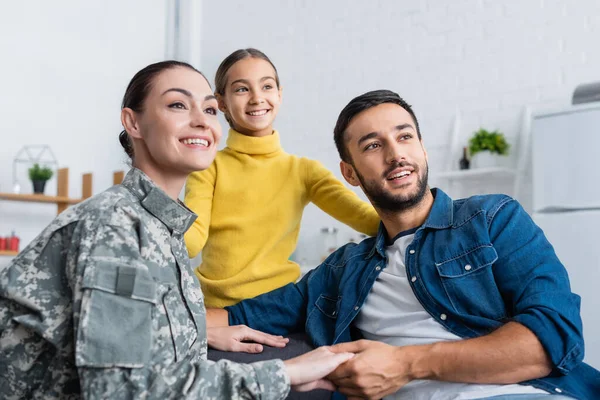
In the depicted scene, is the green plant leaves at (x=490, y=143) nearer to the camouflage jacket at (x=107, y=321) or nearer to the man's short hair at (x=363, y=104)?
the man's short hair at (x=363, y=104)

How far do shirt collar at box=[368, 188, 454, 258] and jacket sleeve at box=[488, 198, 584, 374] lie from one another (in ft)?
0.39

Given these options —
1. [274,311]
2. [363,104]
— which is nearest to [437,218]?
[363,104]

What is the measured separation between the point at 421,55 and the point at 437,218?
2700mm

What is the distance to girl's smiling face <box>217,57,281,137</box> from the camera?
1909mm

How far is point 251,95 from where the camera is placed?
190cm

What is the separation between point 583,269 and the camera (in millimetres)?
2805

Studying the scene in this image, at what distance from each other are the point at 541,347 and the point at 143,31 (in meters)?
4.72

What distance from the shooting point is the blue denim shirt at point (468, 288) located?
1312mm

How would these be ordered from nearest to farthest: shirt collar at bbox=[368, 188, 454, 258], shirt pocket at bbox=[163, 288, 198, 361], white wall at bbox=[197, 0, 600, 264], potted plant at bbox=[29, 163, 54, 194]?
shirt pocket at bbox=[163, 288, 198, 361] → shirt collar at bbox=[368, 188, 454, 258] → white wall at bbox=[197, 0, 600, 264] → potted plant at bbox=[29, 163, 54, 194]

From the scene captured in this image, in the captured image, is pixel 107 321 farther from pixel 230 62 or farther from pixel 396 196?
pixel 230 62

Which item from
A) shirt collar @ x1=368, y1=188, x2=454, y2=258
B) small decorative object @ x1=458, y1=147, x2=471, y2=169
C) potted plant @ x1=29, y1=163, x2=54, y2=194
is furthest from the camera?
potted plant @ x1=29, y1=163, x2=54, y2=194

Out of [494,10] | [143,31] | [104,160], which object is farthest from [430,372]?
[143,31]

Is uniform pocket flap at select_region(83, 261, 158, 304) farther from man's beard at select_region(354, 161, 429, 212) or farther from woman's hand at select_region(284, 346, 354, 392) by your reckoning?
man's beard at select_region(354, 161, 429, 212)

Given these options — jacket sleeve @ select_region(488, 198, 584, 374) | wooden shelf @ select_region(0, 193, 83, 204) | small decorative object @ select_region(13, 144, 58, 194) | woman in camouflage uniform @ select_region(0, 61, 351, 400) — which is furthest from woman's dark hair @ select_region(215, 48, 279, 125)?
small decorative object @ select_region(13, 144, 58, 194)
